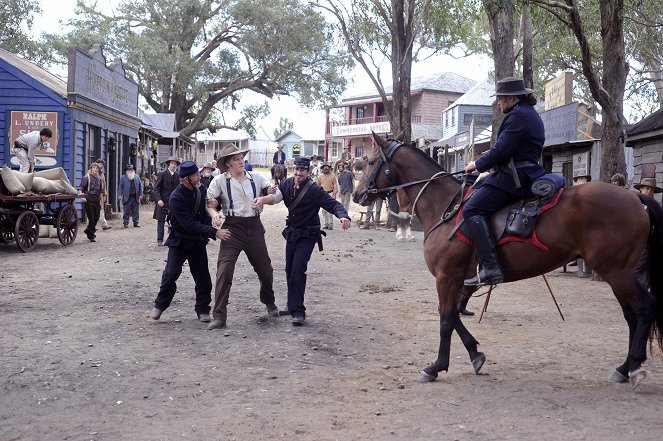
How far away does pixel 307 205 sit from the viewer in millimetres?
9320

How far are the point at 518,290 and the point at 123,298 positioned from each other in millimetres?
6244

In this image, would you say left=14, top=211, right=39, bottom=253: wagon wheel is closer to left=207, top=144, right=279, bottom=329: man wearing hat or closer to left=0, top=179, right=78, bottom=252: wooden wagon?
left=0, top=179, right=78, bottom=252: wooden wagon

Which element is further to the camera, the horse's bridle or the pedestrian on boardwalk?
the pedestrian on boardwalk

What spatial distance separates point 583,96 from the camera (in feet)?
139

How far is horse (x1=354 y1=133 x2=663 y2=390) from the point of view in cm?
626

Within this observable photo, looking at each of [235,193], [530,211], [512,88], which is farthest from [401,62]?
[530,211]

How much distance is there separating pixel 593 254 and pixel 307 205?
3.89 metres

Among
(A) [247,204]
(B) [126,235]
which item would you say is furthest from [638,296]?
(B) [126,235]

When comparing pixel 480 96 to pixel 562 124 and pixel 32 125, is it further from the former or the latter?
pixel 32 125

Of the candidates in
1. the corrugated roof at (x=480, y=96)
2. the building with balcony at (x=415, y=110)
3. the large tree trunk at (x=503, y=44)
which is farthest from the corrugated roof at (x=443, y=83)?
the large tree trunk at (x=503, y=44)

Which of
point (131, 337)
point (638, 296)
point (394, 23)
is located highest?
point (394, 23)

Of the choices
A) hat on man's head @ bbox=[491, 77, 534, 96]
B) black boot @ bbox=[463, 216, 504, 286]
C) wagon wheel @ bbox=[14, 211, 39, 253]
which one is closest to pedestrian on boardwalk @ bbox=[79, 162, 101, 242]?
wagon wheel @ bbox=[14, 211, 39, 253]

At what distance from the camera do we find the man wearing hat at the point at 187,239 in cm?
907

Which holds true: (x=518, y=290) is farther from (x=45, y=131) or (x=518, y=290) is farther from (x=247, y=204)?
(x=45, y=131)
